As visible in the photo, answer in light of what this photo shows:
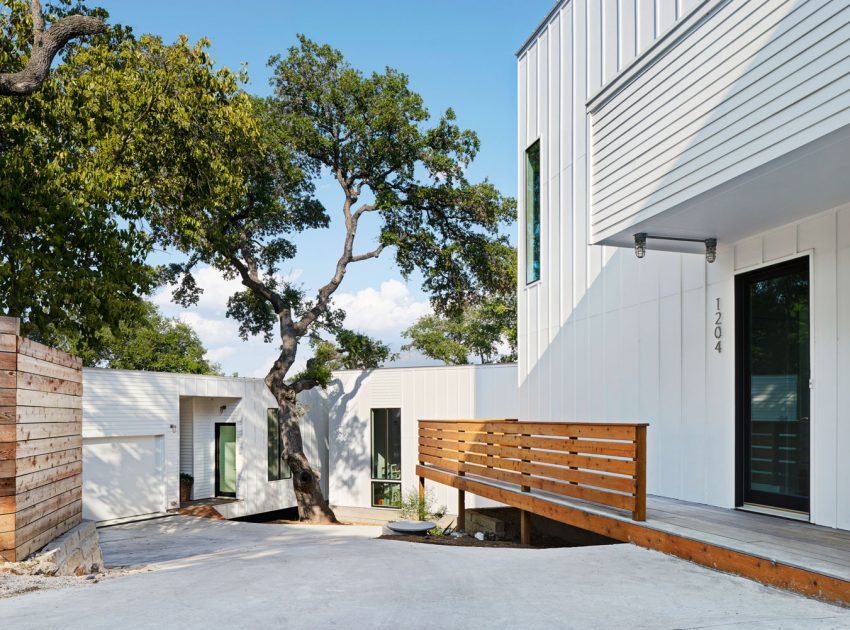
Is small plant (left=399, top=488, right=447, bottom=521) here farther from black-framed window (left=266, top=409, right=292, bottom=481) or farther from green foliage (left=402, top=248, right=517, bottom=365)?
green foliage (left=402, top=248, right=517, bottom=365)

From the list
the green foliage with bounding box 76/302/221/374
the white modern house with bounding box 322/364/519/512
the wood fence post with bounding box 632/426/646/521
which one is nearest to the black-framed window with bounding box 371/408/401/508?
the white modern house with bounding box 322/364/519/512

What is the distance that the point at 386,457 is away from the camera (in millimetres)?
16891

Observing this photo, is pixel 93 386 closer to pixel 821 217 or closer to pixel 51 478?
pixel 51 478

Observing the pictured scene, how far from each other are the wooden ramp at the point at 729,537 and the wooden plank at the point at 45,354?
4.45m

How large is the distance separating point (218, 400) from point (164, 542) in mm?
6456

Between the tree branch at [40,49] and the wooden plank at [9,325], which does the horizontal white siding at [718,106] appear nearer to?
the wooden plank at [9,325]

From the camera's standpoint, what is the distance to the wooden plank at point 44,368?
4660 millimetres

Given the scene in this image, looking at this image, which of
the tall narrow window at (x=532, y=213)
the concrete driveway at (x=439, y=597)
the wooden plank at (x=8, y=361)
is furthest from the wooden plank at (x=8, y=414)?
the tall narrow window at (x=532, y=213)

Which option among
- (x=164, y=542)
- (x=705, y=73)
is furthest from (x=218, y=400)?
(x=705, y=73)

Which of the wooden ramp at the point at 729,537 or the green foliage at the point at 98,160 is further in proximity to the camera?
the green foliage at the point at 98,160

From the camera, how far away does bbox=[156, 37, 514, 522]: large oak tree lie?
600 inches

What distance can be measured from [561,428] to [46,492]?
14.4 ft

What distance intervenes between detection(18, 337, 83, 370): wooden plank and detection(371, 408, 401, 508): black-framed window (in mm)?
11035

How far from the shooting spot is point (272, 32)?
55.4 feet
